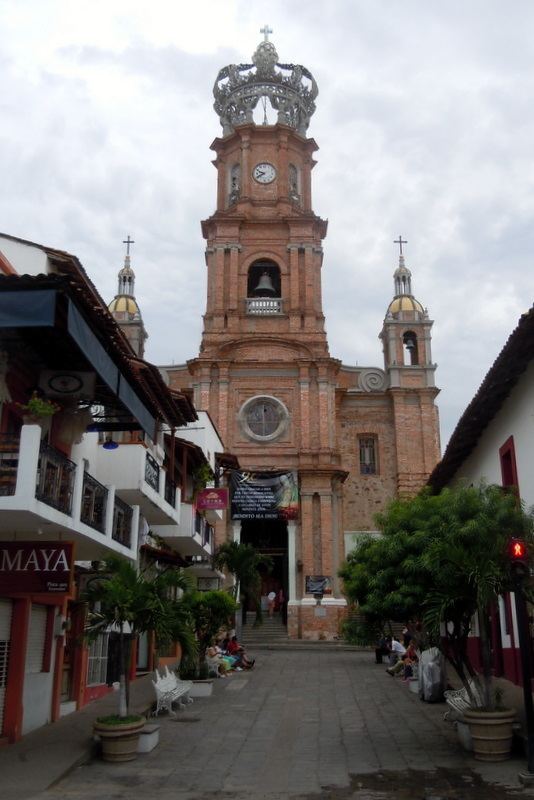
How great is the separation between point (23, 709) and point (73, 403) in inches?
206

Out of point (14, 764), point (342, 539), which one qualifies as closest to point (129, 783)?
point (14, 764)

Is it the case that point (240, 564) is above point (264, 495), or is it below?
below

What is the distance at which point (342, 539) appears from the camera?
122 feet

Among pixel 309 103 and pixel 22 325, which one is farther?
pixel 309 103

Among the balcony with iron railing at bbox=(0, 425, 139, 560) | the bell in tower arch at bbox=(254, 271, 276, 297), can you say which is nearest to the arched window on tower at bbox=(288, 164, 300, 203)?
the bell in tower arch at bbox=(254, 271, 276, 297)

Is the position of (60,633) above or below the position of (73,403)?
below

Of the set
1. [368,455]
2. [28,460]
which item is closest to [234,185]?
[368,455]

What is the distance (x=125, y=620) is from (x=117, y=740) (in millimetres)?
1683

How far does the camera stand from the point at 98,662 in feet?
60.0

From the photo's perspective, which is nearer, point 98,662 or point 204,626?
point 98,662

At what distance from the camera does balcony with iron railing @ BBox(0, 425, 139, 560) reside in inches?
402

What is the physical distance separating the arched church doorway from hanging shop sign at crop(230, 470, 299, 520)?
1.42 m

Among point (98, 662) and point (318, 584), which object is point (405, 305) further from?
point (98, 662)

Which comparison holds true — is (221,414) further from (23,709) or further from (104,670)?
(23,709)
